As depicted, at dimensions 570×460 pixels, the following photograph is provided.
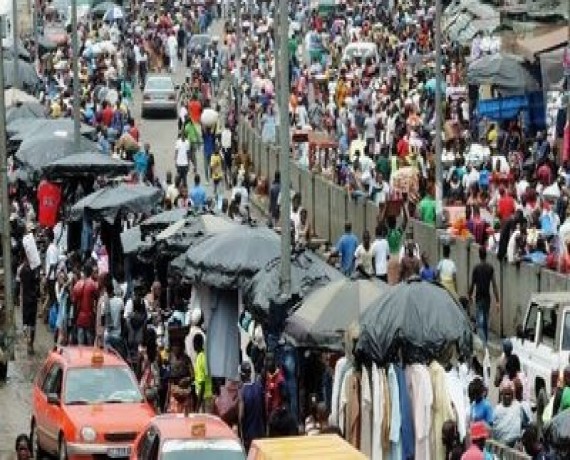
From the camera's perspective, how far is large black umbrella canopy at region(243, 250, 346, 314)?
1137 inches

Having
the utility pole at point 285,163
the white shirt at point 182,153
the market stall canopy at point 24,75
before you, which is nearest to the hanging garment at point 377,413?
the utility pole at point 285,163

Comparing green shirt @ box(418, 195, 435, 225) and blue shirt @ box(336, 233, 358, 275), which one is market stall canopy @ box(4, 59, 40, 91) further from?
blue shirt @ box(336, 233, 358, 275)

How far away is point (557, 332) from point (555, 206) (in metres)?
9.42

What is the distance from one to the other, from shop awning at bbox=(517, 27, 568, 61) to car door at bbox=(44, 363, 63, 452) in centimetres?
2366

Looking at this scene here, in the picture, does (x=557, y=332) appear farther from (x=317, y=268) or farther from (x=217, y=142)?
(x=217, y=142)

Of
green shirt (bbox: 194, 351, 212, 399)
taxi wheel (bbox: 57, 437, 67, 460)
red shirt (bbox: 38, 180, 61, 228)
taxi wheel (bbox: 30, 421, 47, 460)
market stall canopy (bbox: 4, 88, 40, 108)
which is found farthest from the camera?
market stall canopy (bbox: 4, 88, 40, 108)

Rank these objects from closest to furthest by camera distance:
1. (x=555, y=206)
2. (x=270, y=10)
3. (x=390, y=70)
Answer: (x=555, y=206) < (x=390, y=70) < (x=270, y=10)

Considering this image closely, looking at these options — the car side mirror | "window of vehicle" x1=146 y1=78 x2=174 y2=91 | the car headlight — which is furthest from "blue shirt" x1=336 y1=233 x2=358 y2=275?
"window of vehicle" x1=146 y1=78 x2=174 y2=91

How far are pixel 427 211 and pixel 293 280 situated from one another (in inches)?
457

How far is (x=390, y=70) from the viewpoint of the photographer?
65.2 metres

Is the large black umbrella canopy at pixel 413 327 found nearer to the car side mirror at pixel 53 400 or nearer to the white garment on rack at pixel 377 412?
the white garment on rack at pixel 377 412

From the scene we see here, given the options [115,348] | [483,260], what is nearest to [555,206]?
[483,260]

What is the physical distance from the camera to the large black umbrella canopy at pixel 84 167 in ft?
144

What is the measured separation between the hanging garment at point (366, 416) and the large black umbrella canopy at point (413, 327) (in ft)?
0.84
